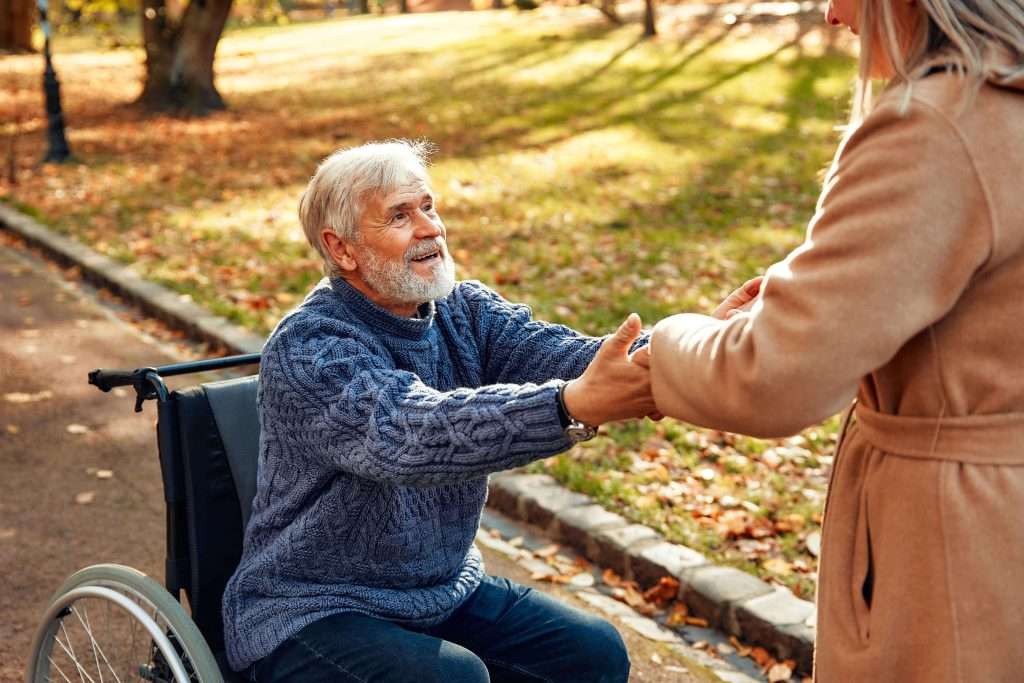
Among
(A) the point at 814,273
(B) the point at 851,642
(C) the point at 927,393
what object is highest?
(A) the point at 814,273

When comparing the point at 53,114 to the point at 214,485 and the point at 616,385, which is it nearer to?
the point at 214,485

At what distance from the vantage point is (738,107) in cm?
1581

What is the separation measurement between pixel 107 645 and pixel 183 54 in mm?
15084

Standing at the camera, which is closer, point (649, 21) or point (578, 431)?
point (578, 431)

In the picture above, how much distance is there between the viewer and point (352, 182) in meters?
2.67

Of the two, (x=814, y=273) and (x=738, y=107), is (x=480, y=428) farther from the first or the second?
(x=738, y=107)

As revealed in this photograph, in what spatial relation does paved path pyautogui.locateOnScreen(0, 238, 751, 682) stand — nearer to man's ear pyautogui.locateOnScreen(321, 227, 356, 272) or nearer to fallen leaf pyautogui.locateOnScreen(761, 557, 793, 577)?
fallen leaf pyautogui.locateOnScreen(761, 557, 793, 577)

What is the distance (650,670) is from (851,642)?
7.35ft

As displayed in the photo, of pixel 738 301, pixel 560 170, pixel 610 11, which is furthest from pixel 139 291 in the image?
pixel 610 11

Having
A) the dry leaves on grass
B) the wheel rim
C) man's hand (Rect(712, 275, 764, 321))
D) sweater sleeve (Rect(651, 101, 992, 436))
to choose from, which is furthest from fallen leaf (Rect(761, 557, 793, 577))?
the dry leaves on grass

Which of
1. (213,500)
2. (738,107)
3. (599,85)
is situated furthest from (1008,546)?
(599,85)

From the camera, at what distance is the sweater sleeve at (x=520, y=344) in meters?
2.85

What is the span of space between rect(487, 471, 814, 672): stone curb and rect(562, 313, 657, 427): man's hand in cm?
211

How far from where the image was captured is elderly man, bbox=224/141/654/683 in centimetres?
241
